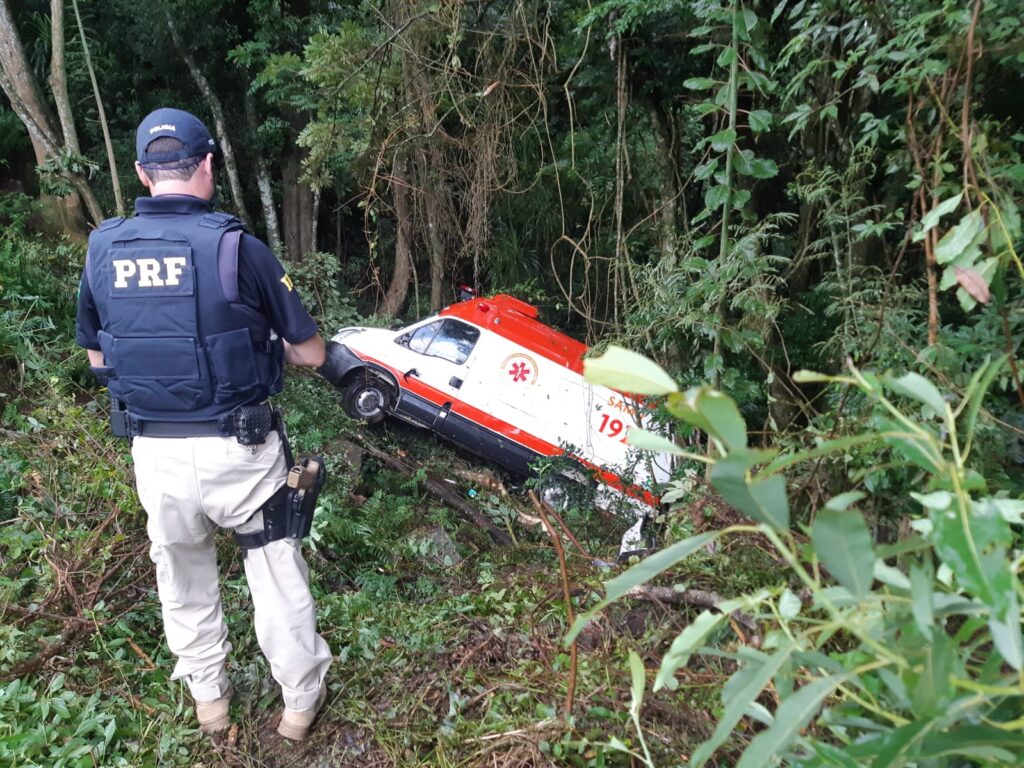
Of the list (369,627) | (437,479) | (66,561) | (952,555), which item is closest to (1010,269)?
(952,555)

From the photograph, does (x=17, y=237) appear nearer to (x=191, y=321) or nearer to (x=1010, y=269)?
(x=191, y=321)

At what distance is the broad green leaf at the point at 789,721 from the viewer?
28.2 inches

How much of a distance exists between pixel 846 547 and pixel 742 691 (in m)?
0.23

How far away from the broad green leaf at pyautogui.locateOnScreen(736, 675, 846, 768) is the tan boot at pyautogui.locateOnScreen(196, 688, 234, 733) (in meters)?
2.10

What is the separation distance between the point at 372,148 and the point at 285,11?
15.1 ft

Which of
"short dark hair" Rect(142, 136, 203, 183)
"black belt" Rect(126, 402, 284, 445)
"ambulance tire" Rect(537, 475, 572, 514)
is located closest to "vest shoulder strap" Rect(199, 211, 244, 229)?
"short dark hair" Rect(142, 136, 203, 183)

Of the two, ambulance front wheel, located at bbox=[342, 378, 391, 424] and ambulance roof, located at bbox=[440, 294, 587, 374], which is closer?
ambulance roof, located at bbox=[440, 294, 587, 374]

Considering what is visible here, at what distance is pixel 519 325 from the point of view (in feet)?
22.7

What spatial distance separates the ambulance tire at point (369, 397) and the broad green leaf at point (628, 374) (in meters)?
6.62

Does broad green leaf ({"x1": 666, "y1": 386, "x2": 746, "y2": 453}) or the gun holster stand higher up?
broad green leaf ({"x1": 666, "y1": 386, "x2": 746, "y2": 453})

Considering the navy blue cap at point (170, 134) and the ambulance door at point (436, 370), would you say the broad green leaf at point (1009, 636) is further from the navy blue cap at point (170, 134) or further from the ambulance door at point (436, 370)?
the ambulance door at point (436, 370)

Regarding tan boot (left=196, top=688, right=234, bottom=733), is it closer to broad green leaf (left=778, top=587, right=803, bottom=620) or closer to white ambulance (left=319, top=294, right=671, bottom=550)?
broad green leaf (left=778, top=587, right=803, bottom=620)

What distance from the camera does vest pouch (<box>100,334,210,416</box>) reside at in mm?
2090

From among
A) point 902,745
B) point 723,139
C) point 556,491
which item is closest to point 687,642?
point 902,745
